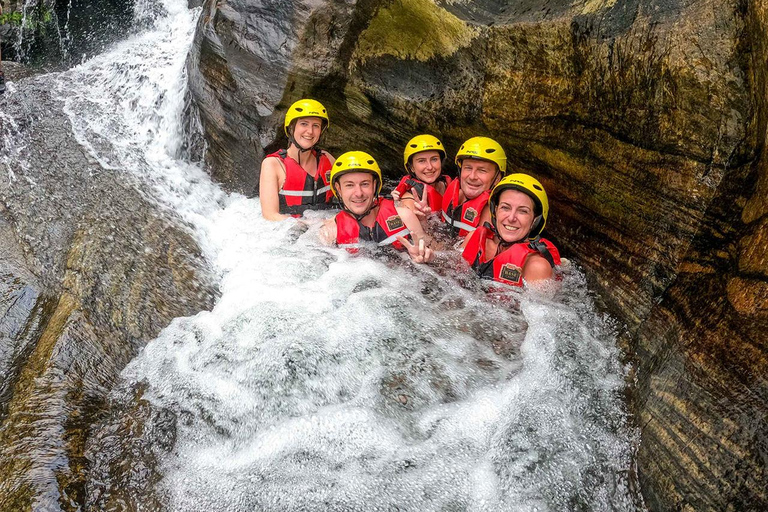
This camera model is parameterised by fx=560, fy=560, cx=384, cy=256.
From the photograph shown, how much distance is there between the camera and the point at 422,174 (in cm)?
636

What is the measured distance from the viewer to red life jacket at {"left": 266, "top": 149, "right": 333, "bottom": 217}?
691cm

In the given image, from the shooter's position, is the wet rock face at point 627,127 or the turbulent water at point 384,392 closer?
the wet rock face at point 627,127

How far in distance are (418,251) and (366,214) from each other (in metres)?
0.72

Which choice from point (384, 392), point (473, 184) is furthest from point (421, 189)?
point (384, 392)

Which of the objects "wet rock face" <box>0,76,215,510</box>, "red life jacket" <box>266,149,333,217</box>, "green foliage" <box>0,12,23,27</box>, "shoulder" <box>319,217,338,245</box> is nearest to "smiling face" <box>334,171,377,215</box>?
"shoulder" <box>319,217,338,245</box>

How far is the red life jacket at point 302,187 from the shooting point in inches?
272

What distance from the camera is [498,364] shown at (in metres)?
4.27

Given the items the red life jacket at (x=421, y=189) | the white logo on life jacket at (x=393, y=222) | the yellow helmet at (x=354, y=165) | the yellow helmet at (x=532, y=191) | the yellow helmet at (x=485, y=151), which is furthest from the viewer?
the red life jacket at (x=421, y=189)

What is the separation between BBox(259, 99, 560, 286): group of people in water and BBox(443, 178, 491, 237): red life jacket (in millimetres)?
11

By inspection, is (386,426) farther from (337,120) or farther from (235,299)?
(337,120)

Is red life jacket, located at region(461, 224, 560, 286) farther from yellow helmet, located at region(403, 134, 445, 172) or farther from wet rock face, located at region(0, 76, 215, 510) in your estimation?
wet rock face, located at region(0, 76, 215, 510)

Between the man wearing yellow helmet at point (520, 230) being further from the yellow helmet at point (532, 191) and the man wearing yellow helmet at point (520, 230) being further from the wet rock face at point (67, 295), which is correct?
the wet rock face at point (67, 295)

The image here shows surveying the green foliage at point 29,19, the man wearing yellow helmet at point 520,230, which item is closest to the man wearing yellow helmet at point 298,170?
the man wearing yellow helmet at point 520,230

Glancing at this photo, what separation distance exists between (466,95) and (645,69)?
6.92 ft
